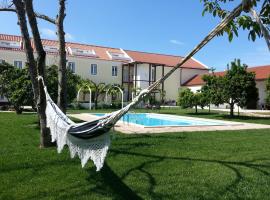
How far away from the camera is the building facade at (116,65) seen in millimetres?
33031

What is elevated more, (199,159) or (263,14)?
(263,14)

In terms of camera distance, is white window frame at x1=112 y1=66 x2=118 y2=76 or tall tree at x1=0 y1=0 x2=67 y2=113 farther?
white window frame at x1=112 y1=66 x2=118 y2=76

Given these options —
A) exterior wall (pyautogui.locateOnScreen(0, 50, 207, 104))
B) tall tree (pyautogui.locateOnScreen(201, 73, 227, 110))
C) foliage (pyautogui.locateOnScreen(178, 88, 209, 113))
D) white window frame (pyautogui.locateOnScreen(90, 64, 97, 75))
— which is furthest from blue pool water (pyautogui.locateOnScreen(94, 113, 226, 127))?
white window frame (pyautogui.locateOnScreen(90, 64, 97, 75))

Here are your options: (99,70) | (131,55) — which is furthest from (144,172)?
(131,55)

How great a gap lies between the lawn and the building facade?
77.3 ft

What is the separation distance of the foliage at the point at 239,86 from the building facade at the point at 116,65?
13749 mm

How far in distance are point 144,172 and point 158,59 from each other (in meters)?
35.2

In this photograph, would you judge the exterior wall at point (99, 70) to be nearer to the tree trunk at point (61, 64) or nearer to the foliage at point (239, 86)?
the foliage at point (239, 86)

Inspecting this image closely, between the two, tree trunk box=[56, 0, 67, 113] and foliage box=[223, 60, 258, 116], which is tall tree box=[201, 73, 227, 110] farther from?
tree trunk box=[56, 0, 67, 113]

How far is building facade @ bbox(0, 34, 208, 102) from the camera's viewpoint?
33.0 meters

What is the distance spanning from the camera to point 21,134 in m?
9.76

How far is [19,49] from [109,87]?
887 centimetres

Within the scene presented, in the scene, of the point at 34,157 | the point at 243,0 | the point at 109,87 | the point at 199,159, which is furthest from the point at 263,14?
the point at 109,87

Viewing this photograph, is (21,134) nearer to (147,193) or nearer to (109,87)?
(147,193)
